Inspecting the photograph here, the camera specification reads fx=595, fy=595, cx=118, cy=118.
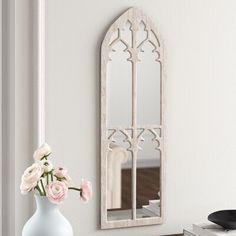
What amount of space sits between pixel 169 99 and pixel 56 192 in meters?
0.65

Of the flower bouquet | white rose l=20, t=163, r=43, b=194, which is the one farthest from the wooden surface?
white rose l=20, t=163, r=43, b=194

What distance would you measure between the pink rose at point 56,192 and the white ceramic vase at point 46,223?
0.18ft

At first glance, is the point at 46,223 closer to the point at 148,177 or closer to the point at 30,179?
the point at 30,179

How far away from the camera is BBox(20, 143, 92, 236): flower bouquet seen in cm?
168

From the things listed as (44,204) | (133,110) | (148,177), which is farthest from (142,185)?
(44,204)

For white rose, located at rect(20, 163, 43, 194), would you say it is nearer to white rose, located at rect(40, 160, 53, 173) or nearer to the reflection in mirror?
white rose, located at rect(40, 160, 53, 173)

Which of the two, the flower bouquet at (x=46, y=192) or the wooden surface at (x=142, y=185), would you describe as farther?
the wooden surface at (x=142, y=185)

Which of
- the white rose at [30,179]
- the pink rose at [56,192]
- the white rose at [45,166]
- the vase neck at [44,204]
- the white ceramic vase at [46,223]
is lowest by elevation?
the white ceramic vase at [46,223]

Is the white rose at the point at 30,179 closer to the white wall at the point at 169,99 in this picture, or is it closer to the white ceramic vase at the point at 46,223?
the white ceramic vase at the point at 46,223

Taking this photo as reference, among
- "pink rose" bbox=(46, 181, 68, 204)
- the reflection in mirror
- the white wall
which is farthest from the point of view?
the reflection in mirror

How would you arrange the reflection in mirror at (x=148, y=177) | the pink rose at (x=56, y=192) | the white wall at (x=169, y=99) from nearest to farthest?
1. the pink rose at (x=56, y=192)
2. the white wall at (x=169, y=99)
3. the reflection in mirror at (x=148, y=177)

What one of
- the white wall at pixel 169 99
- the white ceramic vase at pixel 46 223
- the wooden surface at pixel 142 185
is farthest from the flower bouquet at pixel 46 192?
the wooden surface at pixel 142 185

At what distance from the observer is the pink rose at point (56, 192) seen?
167 cm

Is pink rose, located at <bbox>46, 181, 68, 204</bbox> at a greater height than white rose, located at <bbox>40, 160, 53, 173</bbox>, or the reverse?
white rose, located at <bbox>40, 160, 53, 173</bbox>
